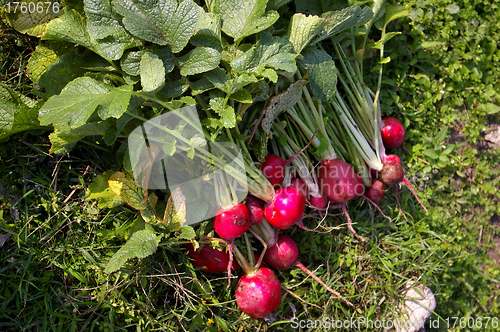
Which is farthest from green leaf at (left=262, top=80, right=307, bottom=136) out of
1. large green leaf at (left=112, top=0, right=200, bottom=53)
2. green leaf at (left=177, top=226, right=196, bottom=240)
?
green leaf at (left=177, top=226, right=196, bottom=240)

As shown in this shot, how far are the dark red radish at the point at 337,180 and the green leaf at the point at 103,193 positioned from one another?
1.20m

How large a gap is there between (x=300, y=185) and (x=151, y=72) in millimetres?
1087

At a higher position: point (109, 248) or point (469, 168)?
point (109, 248)

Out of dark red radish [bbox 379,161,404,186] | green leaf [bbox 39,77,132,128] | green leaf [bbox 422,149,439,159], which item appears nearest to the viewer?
green leaf [bbox 39,77,132,128]

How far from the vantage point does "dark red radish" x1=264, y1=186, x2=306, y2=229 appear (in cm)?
189

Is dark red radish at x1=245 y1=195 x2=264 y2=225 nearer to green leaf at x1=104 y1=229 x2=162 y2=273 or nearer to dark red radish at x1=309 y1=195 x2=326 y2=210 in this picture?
dark red radish at x1=309 y1=195 x2=326 y2=210

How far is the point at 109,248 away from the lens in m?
1.91

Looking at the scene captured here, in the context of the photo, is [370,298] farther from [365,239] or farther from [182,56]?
[182,56]

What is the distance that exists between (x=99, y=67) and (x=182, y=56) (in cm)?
40

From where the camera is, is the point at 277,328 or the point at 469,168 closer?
the point at 277,328

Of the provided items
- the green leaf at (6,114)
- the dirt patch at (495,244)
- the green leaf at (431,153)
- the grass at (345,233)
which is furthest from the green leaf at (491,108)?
the green leaf at (6,114)

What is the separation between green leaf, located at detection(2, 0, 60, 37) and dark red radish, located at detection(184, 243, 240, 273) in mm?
1375

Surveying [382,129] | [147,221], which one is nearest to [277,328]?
[147,221]

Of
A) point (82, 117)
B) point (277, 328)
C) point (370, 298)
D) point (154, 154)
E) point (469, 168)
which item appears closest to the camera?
point (82, 117)
